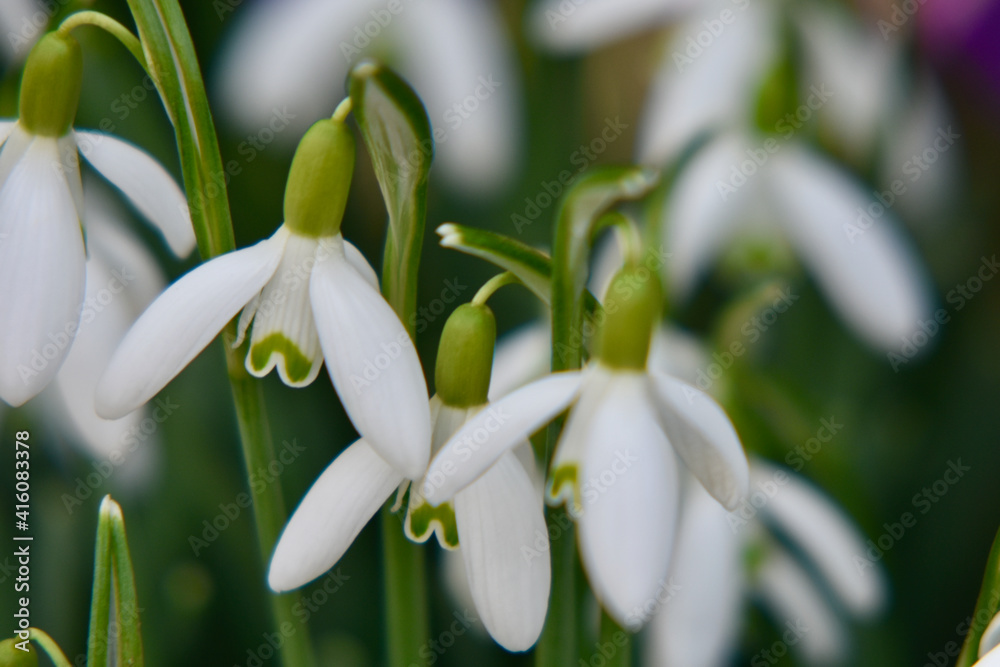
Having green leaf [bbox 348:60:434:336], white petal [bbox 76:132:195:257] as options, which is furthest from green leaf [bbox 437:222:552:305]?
white petal [bbox 76:132:195:257]

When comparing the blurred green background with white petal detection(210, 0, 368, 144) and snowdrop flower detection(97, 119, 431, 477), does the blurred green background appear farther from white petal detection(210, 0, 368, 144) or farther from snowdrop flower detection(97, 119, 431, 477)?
snowdrop flower detection(97, 119, 431, 477)

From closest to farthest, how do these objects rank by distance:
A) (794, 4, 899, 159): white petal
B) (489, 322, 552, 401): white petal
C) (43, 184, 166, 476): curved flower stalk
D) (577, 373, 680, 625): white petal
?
(577, 373, 680, 625): white petal, (43, 184, 166, 476): curved flower stalk, (489, 322, 552, 401): white petal, (794, 4, 899, 159): white petal

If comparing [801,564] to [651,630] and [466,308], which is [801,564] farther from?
[466,308]

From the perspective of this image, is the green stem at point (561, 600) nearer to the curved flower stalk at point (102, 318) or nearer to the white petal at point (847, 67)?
the curved flower stalk at point (102, 318)

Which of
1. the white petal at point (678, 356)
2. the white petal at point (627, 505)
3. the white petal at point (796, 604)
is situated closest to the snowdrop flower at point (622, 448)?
the white petal at point (627, 505)

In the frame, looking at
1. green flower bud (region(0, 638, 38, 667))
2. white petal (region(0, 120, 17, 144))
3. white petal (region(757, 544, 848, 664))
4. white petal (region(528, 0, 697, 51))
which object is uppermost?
white petal (region(0, 120, 17, 144))

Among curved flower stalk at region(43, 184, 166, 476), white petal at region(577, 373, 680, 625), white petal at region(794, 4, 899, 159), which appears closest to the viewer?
white petal at region(577, 373, 680, 625)

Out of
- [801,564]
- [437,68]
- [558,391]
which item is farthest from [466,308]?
[801,564]
